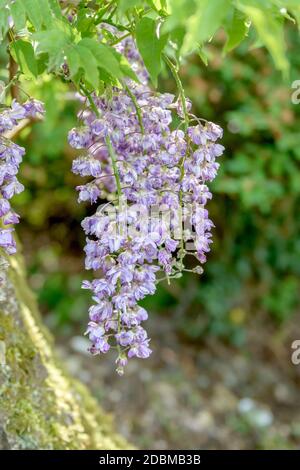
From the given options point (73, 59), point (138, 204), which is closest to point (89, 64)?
point (73, 59)

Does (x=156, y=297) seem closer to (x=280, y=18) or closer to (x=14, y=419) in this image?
(x=14, y=419)

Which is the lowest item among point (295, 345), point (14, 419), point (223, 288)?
point (14, 419)

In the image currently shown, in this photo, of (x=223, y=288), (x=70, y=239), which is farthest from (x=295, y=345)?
(x=70, y=239)

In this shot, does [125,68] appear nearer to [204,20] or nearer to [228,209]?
[204,20]

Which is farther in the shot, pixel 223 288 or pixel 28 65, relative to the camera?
pixel 223 288

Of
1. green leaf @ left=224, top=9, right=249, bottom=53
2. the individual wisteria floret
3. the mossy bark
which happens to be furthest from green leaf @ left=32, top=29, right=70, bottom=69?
the mossy bark

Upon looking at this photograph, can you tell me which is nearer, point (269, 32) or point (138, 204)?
point (269, 32)
